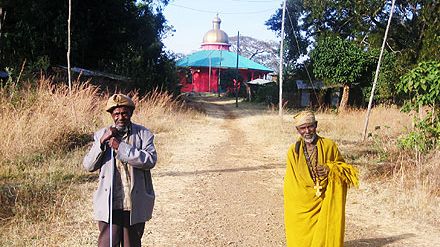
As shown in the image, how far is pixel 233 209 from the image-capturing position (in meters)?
6.25

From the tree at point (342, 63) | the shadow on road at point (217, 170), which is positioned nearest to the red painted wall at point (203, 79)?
the tree at point (342, 63)

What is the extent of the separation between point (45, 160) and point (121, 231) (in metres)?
5.23

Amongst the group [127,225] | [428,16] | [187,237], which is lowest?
[187,237]

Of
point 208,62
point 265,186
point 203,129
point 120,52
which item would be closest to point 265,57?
point 208,62

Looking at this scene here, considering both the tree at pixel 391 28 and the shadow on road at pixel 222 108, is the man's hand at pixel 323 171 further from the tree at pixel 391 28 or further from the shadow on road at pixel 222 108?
the shadow on road at pixel 222 108

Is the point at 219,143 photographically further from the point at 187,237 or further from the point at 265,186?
the point at 187,237

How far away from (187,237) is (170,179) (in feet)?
9.17

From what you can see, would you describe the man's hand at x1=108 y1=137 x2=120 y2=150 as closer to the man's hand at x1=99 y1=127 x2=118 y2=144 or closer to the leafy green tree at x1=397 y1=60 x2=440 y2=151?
the man's hand at x1=99 y1=127 x2=118 y2=144

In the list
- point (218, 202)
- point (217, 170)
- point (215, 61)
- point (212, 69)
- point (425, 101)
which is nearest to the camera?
point (218, 202)

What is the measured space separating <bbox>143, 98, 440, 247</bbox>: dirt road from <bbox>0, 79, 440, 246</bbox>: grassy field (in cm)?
50

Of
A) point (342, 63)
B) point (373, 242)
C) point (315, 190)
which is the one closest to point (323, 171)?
point (315, 190)

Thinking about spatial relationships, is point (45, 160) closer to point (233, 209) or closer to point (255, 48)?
point (233, 209)

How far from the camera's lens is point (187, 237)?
5078mm

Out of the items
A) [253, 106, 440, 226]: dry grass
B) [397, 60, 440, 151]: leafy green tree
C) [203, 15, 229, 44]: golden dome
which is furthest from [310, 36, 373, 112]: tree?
[203, 15, 229, 44]: golden dome
